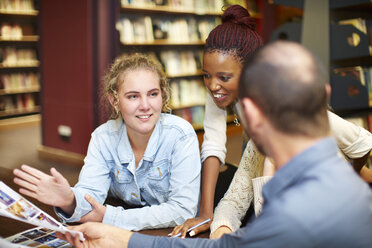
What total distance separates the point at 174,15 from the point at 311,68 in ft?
15.9

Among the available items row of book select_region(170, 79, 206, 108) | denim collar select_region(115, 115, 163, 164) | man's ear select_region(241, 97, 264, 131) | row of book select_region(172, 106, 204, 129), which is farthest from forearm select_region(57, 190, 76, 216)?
row of book select_region(172, 106, 204, 129)

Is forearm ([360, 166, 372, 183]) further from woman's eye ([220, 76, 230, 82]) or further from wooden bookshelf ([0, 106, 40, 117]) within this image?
wooden bookshelf ([0, 106, 40, 117])

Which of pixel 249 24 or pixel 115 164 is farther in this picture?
pixel 249 24

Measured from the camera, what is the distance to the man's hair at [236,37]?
1.53 metres

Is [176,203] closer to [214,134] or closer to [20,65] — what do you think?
[214,134]

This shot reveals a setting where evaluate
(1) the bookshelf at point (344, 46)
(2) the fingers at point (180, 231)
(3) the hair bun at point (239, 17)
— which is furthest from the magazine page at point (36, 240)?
(1) the bookshelf at point (344, 46)

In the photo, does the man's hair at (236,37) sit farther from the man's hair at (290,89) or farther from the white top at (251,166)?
the man's hair at (290,89)

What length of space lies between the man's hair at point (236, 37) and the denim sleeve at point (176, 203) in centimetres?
36

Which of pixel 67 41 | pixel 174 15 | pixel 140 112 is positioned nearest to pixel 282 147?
pixel 140 112

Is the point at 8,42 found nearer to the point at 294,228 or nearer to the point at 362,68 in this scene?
the point at 362,68

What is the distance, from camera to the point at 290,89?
0.71 metres

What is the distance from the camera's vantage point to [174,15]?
17.6 ft

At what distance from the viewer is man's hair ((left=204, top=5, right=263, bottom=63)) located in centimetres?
153

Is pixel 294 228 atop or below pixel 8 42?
below
